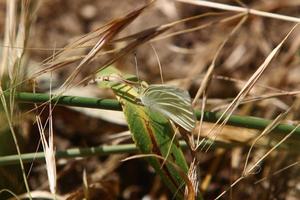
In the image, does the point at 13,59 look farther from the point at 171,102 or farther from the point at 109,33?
the point at 171,102

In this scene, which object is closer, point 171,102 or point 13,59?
point 171,102

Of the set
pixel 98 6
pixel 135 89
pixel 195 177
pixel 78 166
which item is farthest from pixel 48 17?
pixel 195 177

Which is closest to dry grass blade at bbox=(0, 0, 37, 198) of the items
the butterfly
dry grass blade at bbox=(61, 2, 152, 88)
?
dry grass blade at bbox=(61, 2, 152, 88)

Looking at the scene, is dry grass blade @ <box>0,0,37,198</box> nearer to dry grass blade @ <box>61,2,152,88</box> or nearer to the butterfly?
dry grass blade @ <box>61,2,152,88</box>

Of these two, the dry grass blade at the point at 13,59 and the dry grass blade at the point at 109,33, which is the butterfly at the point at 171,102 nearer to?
the dry grass blade at the point at 109,33

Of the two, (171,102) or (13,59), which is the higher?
(13,59)

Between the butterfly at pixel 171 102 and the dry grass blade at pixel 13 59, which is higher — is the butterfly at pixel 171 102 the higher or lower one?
the lower one

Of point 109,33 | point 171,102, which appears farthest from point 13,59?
point 171,102

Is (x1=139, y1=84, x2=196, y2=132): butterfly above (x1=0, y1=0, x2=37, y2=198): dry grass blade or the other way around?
the other way around

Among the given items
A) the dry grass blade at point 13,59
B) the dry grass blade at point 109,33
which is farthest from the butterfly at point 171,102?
the dry grass blade at point 13,59

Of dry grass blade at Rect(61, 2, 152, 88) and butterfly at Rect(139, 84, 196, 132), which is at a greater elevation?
dry grass blade at Rect(61, 2, 152, 88)
